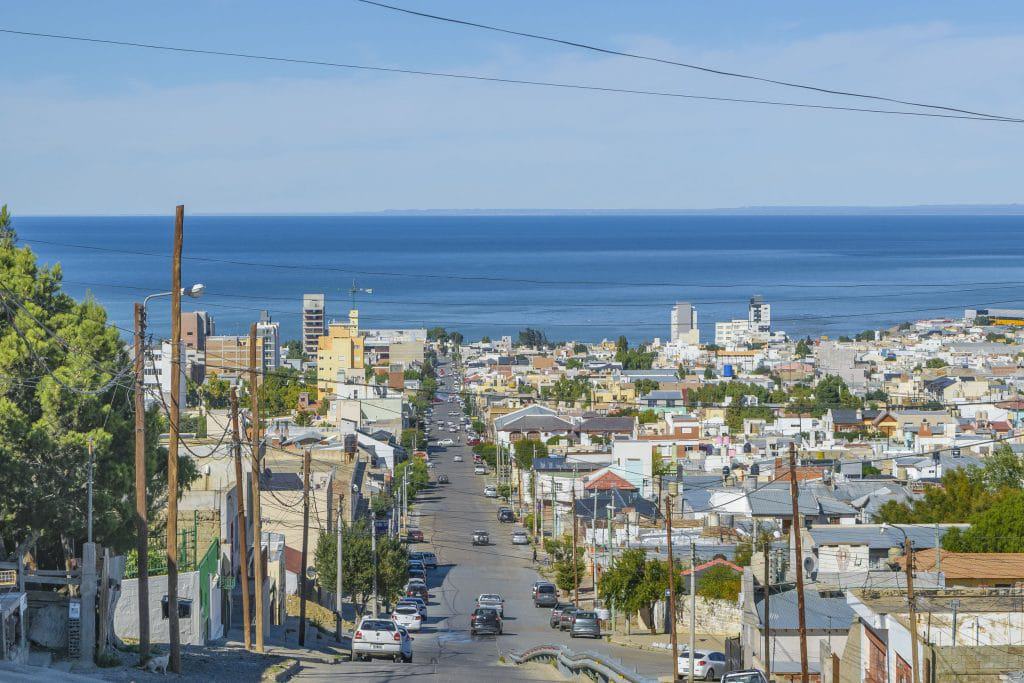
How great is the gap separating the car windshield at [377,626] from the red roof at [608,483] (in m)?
45.8

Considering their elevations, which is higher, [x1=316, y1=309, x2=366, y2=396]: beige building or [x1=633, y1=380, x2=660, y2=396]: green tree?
[x1=316, y1=309, x2=366, y2=396]: beige building

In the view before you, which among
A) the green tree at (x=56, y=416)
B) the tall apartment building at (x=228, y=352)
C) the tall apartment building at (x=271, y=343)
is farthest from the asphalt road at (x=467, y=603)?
the tall apartment building at (x=271, y=343)

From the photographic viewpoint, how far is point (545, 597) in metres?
50.4

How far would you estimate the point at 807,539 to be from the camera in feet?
135

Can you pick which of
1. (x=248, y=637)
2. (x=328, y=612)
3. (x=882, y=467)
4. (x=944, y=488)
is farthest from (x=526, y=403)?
(x=248, y=637)

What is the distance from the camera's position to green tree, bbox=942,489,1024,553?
131 feet

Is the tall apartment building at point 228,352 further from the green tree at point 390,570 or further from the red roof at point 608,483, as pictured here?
the green tree at point 390,570

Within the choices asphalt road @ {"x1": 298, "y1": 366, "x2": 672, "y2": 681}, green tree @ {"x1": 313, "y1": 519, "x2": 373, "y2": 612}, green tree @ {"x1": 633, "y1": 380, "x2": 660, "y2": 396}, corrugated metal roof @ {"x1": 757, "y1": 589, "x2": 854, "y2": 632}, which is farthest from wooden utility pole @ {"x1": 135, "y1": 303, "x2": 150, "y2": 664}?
green tree @ {"x1": 633, "y1": 380, "x2": 660, "y2": 396}

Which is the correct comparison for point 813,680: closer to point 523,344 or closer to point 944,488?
point 944,488

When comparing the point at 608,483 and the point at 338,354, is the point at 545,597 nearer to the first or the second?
the point at 608,483

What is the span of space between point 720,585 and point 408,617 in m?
8.98

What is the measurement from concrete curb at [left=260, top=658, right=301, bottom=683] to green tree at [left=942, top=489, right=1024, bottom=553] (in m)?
21.9

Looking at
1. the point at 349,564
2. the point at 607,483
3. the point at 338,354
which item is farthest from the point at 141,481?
the point at 338,354

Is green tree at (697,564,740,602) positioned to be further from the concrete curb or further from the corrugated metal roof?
the concrete curb
